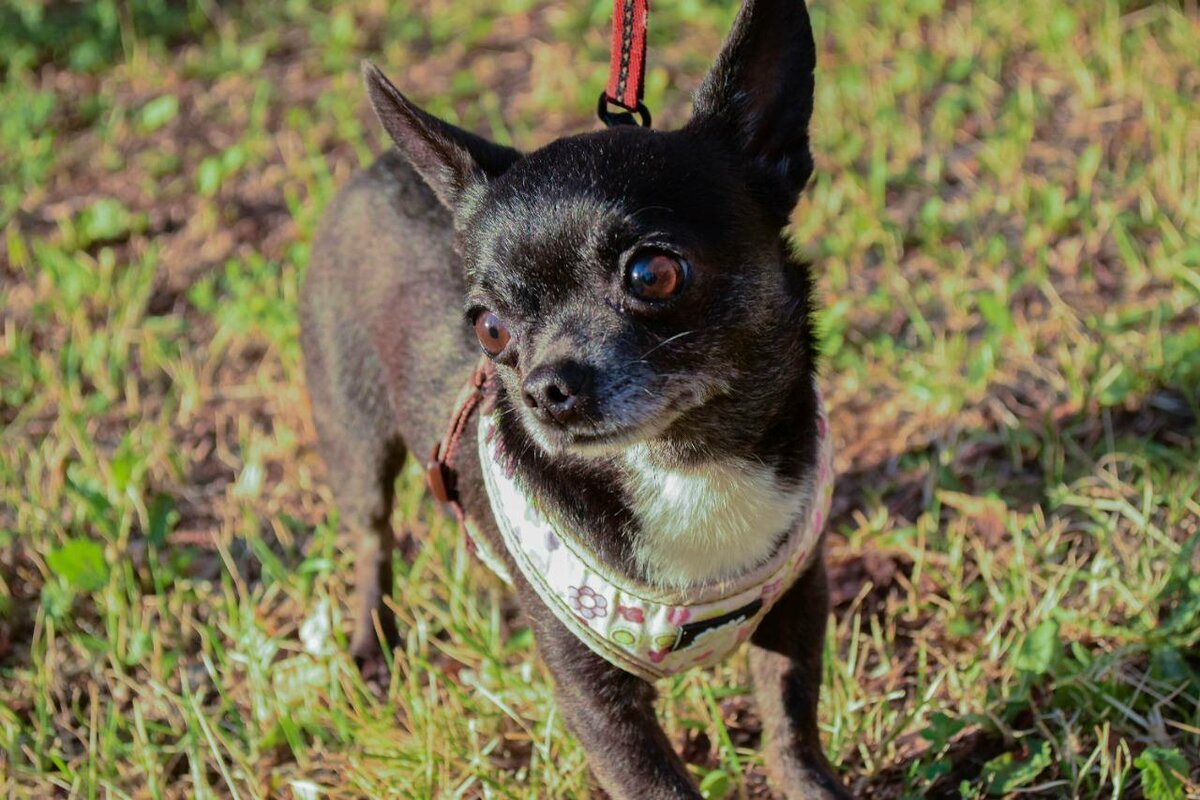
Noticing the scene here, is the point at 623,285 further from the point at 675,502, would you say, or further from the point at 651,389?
the point at 675,502

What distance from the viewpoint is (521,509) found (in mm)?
2641

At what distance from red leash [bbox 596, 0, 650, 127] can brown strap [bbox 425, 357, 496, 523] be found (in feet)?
1.97

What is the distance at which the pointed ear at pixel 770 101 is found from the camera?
101 inches

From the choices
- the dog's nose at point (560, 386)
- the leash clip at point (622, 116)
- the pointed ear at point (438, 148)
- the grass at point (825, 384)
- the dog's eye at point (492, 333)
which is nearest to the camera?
the dog's nose at point (560, 386)

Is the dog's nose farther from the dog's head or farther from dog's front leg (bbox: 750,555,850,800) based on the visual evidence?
dog's front leg (bbox: 750,555,850,800)

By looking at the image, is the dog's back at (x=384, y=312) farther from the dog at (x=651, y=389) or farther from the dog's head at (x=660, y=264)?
the dog's head at (x=660, y=264)

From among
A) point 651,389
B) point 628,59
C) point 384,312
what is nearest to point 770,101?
point 628,59

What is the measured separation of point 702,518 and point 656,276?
517 mm

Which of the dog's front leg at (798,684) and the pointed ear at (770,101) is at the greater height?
the pointed ear at (770,101)

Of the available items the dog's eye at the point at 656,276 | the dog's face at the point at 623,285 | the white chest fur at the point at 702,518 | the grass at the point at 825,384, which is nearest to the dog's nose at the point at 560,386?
the dog's face at the point at 623,285

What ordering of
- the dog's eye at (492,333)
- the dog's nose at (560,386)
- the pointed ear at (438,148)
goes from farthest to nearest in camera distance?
the pointed ear at (438,148)
the dog's eye at (492,333)
the dog's nose at (560,386)

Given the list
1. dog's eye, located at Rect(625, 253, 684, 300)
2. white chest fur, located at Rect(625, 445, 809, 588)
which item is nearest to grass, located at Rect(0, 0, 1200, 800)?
white chest fur, located at Rect(625, 445, 809, 588)

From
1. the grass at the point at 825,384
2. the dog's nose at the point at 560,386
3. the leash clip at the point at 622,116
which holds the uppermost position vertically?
the leash clip at the point at 622,116

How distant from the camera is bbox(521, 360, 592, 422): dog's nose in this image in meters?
2.34
